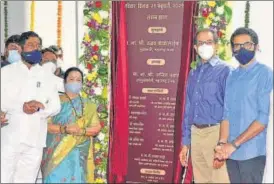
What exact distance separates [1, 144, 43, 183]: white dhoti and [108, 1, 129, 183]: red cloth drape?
0.70 metres

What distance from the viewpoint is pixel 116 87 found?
4070mm

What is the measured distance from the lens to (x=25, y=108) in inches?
139

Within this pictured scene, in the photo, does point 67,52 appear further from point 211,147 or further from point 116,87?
point 211,147

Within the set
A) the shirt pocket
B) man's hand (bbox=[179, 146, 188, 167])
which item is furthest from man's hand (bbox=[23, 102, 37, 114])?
the shirt pocket

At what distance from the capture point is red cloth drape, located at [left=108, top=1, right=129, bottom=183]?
4008mm

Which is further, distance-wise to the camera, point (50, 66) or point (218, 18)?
point (50, 66)

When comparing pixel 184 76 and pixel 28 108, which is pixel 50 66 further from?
pixel 184 76

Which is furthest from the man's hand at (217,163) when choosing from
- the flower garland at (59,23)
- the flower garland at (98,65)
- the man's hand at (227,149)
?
the flower garland at (59,23)

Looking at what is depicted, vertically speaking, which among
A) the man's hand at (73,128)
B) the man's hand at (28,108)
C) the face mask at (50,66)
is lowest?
the man's hand at (73,128)

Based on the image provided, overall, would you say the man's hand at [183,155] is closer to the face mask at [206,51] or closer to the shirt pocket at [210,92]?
the shirt pocket at [210,92]

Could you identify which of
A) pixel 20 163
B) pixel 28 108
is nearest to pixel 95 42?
pixel 28 108

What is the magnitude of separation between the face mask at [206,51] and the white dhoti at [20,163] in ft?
4.52

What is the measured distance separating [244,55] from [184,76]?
813 millimetres

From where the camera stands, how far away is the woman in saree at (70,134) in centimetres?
368
